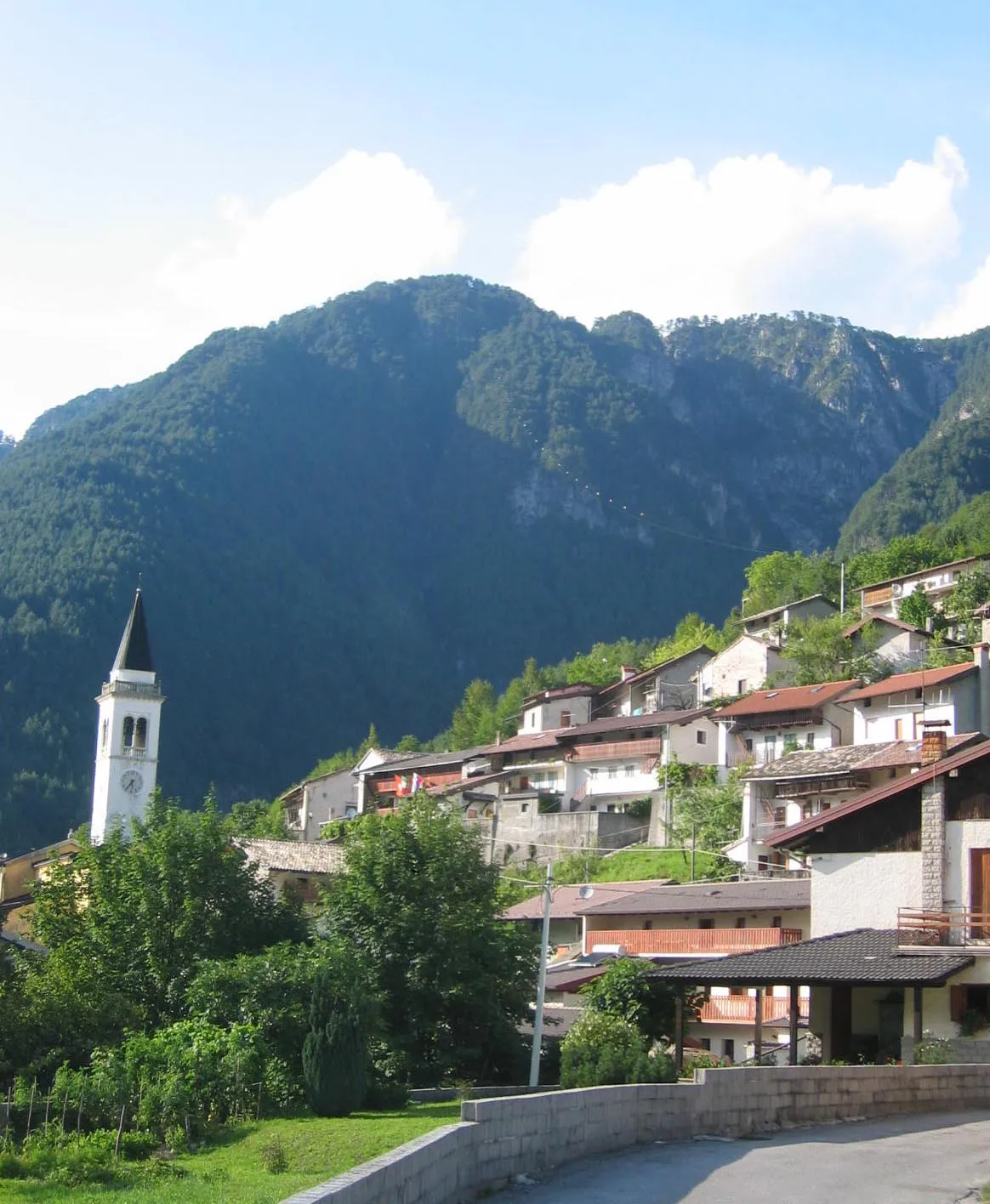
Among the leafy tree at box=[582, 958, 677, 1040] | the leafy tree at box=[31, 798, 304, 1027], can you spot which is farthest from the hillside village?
the leafy tree at box=[31, 798, 304, 1027]

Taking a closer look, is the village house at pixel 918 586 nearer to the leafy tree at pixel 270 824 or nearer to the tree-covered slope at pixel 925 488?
the leafy tree at pixel 270 824

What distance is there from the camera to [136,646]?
374ft

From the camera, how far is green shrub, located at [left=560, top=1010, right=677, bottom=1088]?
25828 mm

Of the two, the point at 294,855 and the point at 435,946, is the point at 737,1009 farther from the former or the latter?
the point at 294,855

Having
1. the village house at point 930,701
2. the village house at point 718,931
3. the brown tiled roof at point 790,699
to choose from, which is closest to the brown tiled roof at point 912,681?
the village house at point 930,701

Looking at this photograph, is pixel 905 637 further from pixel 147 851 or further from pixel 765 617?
pixel 147 851

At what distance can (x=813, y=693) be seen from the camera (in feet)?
241

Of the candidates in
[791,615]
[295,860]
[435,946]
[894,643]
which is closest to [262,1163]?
[435,946]

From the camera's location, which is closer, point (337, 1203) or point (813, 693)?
point (337, 1203)

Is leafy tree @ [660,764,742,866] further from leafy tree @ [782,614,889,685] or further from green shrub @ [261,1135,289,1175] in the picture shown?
green shrub @ [261,1135,289,1175]

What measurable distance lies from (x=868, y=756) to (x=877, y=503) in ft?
429

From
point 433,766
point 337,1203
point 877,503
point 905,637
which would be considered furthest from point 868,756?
point 877,503

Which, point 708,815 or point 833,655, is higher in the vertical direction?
point 833,655

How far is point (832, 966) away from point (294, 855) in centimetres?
4068
